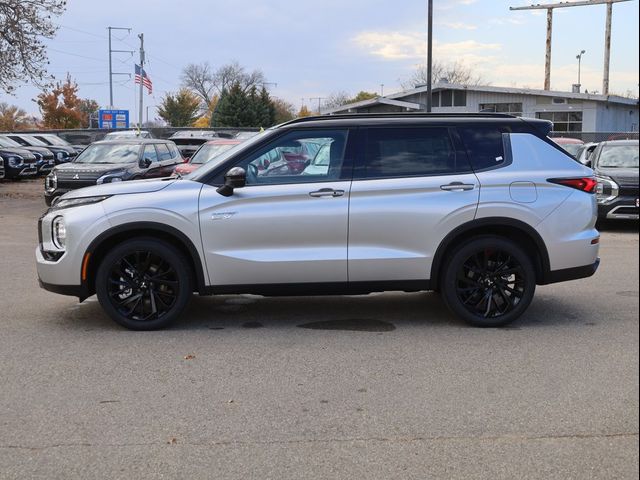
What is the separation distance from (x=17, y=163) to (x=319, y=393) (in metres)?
23.5

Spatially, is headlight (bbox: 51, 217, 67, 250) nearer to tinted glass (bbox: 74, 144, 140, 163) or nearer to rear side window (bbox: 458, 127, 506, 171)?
rear side window (bbox: 458, 127, 506, 171)

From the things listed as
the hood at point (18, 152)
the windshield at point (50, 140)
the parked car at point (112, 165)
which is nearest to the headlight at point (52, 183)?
the parked car at point (112, 165)

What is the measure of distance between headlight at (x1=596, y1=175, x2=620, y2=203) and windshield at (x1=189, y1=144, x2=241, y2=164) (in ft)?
26.6

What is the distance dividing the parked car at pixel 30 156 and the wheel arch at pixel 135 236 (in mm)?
21122

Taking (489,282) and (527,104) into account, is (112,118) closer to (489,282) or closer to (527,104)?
(527,104)

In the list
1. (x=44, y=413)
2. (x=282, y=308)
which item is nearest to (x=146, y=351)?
(x=44, y=413)

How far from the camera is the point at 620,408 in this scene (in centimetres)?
428

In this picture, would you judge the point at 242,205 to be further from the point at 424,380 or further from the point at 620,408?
the point at 620,408

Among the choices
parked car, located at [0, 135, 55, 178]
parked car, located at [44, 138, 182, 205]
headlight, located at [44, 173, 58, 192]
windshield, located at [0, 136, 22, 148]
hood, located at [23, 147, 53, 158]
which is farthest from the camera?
hood, located at [23, 147, 53, 158]

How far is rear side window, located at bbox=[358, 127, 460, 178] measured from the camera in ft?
20.1

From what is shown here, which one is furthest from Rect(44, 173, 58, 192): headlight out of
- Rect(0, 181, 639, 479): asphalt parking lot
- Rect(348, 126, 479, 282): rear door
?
Rect(348, 126, 479, 282): rear door

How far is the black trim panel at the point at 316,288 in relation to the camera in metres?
6.01

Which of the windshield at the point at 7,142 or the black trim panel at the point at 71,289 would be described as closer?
the black trim panel at the point at 71,289

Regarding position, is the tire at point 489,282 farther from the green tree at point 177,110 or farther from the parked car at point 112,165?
the green tree at point 177,110
